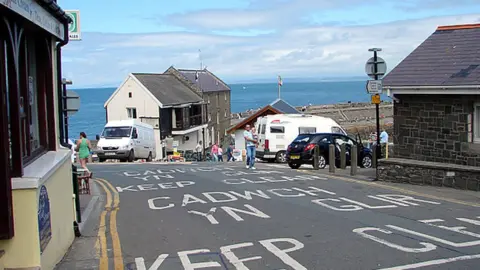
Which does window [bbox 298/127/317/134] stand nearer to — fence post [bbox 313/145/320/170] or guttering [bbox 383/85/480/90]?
fence post [bbox 313/145/320/170]

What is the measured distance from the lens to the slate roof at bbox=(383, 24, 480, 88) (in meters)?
15.2

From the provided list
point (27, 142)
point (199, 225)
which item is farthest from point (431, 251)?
A: point (27, 142)

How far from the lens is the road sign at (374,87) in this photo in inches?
642

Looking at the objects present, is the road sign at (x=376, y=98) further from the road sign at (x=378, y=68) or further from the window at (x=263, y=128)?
the window at (x=263, y=128)

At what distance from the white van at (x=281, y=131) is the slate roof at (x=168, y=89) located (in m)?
25.3

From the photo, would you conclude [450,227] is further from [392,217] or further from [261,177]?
[261,177]

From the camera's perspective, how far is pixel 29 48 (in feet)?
25.3

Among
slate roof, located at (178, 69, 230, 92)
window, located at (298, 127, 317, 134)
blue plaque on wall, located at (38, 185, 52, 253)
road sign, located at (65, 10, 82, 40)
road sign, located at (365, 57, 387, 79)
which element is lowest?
blue plaque on wall, located at (38, 185, 52, 253)

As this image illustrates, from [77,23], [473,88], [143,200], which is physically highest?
[77,23]

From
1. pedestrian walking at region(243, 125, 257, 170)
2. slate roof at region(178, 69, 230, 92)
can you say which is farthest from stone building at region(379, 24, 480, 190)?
slate roof at region(178, 69, 230, 92)

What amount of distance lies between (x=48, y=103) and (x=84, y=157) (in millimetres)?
12170

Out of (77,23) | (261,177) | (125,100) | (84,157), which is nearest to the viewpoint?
(77,23)

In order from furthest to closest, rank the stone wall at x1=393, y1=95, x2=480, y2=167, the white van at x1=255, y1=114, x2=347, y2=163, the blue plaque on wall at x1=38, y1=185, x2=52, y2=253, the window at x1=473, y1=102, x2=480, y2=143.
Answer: the white van at x1=255, y1=114, x2=347, y2=163, the stone wall at x1=393, y1=95, x2=480, y2=167, the window at x1=473, y1=102, x2=480, y2=143, the blue plaque on wall at x1=38, y1=185, x2=52, y2=253

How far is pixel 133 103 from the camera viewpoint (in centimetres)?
5531
